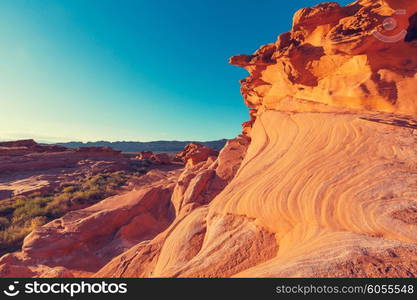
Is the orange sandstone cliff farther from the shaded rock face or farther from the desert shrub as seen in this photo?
the desert shrub

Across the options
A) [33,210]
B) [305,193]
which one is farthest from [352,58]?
[33,210]

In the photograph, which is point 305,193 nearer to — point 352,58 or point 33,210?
point 352,58

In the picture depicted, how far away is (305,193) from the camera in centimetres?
430

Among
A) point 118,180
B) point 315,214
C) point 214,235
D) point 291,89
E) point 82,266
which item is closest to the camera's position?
point 315,214

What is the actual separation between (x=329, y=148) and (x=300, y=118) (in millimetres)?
2631

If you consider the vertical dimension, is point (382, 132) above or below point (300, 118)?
below

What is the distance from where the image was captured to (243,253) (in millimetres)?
3855

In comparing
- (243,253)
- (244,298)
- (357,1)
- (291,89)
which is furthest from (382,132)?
(357,1)

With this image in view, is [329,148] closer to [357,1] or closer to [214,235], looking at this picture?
[214,235]

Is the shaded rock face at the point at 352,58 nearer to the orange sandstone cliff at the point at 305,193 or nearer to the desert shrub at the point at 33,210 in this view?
the orange sandstone cliff at the point at 305,193

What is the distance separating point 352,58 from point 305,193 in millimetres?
6870

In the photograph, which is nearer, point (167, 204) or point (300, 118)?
point (300, 118)

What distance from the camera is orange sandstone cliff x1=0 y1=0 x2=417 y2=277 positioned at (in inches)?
122

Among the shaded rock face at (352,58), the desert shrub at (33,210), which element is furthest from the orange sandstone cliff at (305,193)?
the desert shrub at (33,210)
